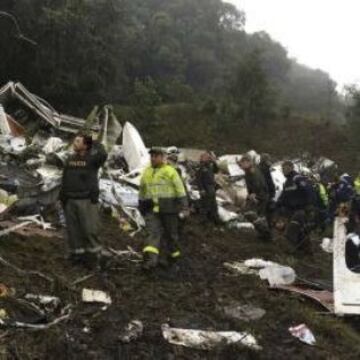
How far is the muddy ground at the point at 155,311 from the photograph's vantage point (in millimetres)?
5117

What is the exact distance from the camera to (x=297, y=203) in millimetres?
10133

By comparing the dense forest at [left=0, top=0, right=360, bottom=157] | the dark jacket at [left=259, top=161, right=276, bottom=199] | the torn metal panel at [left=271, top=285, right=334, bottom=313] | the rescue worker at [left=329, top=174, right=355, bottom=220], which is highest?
the dense forest at [left=0, top=0, right=360, bottom=157]

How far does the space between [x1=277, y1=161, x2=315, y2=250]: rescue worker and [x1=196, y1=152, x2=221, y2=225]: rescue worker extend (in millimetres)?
1498

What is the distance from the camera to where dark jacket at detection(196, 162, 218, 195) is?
11.3m

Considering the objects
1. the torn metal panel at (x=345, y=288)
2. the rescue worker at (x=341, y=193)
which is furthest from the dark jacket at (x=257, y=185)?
the torn metal panel at (x=345, y=288)

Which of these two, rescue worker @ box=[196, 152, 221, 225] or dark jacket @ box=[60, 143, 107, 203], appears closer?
dark jacket @ box=[60, 143, 107, 203]

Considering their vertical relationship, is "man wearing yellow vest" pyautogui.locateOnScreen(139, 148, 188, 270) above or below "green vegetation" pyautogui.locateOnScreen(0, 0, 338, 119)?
below

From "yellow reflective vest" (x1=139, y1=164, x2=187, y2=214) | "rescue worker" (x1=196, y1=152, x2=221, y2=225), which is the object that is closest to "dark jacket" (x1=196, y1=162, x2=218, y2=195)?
"rescue worker" (x1=196, y1=152, x2=221, y2=225)

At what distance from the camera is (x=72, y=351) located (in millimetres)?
4938

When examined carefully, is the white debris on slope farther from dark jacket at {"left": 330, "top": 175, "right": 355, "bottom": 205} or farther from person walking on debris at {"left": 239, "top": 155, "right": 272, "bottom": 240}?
dark jacket at {"left": 330, "top": 175, "right": 355, "bottom": 205}

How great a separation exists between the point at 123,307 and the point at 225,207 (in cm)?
790

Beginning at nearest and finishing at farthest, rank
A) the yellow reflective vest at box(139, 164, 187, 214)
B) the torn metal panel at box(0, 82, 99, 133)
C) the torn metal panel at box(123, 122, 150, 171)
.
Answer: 1. the yellow reflective vest at box(139, 164, 187, 214)
2. the torn metal panel at box(123, 122, 150, 171)
3. the torn metal panel at box(0, 82, 99, 133)

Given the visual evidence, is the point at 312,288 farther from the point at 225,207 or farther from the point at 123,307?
the point at 225,207

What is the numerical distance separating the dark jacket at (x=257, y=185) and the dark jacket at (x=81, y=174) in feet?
13.9
